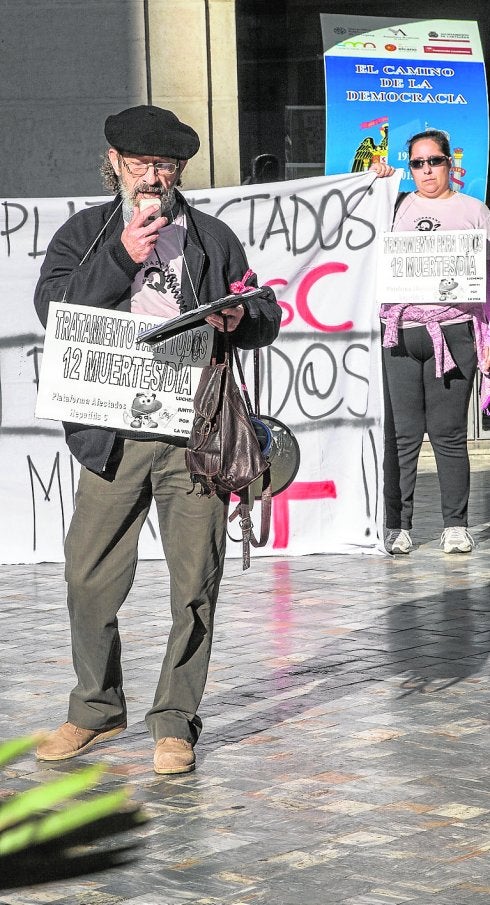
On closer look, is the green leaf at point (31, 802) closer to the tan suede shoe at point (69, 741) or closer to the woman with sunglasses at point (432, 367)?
the tan suede shoe at point (69, 741)

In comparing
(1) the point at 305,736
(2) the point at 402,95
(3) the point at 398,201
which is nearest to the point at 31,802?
(1) the point at 305,736

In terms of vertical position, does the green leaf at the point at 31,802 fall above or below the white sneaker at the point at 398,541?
above

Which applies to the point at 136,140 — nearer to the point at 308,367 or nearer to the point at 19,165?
the point at 308,367

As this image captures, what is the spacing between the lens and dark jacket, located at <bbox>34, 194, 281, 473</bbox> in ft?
12.3

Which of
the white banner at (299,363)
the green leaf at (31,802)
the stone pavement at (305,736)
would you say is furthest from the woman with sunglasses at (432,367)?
the green leaf at (31,802)

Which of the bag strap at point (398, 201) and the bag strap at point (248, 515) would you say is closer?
the bag strap at point (248, 515)

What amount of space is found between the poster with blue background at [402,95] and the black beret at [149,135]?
6.55 meters

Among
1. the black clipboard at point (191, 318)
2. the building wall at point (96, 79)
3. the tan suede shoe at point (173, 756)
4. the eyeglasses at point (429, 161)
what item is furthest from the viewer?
the building wall at point (96, 79)

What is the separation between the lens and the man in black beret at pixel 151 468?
147 inches

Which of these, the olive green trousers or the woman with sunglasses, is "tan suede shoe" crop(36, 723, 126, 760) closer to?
the olive green trousers

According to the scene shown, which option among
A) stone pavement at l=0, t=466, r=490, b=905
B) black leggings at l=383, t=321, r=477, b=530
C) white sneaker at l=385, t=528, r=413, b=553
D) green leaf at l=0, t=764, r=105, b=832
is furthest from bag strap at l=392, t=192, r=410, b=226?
green leaf at l=0, t=764, r=105, b=832

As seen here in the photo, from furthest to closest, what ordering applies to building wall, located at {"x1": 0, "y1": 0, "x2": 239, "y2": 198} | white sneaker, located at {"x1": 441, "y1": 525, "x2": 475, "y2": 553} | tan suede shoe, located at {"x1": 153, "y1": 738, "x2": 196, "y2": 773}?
building wall, located at {"x1": 0, "y1": 0, "x2": 239, "y2": 198} < white sneaker, located at {"x1": 441, "y1": 525, "x2": 475, "y2": 553} < tan suede shoe, located at {"x1": 153, "y1": 738, "x2": 196, "y2": 773}

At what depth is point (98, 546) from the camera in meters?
3.81

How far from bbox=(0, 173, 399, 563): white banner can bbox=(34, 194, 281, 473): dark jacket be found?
3362 mm
